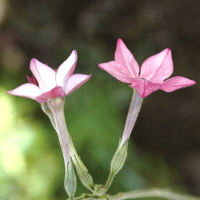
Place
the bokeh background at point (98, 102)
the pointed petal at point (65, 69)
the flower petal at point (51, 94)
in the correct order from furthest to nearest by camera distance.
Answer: the bokeh background at point (98, 102)
the pointed petal at point (65, 69)
the flower petal at point (51, 94)

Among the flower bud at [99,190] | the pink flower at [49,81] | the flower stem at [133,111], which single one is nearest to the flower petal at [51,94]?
the pink flower at [49,81]

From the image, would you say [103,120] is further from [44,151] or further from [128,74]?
[128,74]

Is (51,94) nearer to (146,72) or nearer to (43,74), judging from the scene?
(43,74)

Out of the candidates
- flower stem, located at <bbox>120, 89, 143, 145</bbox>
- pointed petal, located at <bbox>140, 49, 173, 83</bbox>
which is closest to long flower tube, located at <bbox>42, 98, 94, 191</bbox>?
flower stem, located at <bbox>120, 89, 143, 145</bbox>

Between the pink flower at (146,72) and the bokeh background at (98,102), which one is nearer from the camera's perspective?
the pink flower at (146,72)

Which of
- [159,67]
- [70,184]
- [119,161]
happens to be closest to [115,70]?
[159,67]

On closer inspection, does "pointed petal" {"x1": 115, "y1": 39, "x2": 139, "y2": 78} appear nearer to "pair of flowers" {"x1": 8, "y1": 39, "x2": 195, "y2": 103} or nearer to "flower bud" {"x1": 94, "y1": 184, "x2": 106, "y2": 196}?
"pair of flowers" {"x1": 8, "y1": 39, "x2": 195, "y2": 103}

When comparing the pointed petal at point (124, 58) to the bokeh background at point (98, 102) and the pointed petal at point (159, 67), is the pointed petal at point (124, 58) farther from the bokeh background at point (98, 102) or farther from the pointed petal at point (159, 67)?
the bokeh background at point (98, 102)

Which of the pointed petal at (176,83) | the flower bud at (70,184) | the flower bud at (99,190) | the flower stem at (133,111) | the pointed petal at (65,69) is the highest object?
the pointed petal at (65,69)
